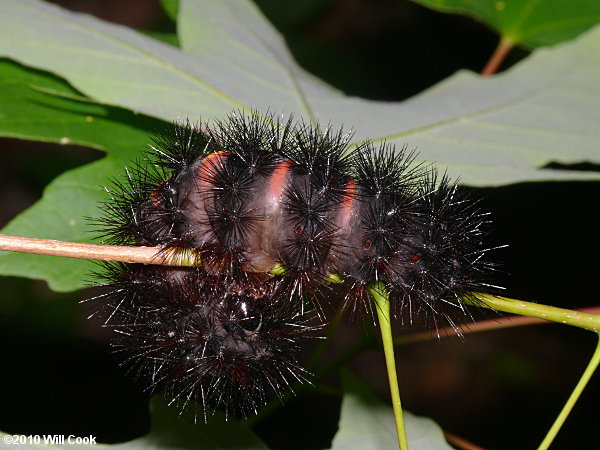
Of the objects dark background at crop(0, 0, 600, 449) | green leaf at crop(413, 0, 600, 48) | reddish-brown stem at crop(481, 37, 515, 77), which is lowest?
dark background at crop(0, 0, 600, 449)

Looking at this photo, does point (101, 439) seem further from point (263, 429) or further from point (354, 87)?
point (354, 87)

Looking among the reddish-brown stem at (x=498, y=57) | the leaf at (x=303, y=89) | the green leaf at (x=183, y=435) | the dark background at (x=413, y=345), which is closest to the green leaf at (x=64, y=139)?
the leaf at (x=303, y=89)

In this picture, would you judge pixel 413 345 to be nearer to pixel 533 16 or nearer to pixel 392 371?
pixel 533 16

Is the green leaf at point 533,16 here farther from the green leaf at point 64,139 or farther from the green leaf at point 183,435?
the green leaf at point 183,435

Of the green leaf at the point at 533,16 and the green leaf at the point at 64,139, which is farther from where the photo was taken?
the green leaf at the point at 533,16

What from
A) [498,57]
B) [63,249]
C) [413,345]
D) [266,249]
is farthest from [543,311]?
[413,345]

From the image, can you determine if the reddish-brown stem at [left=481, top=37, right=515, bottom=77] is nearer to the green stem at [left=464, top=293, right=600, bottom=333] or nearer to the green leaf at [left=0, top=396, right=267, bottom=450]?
the green stem at [left=464, top=293, right=600, bottom=333]

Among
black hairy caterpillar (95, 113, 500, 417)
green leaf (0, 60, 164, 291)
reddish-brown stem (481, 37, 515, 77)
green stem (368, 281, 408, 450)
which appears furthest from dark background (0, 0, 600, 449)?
green stem (368, 281, 408, 450)
